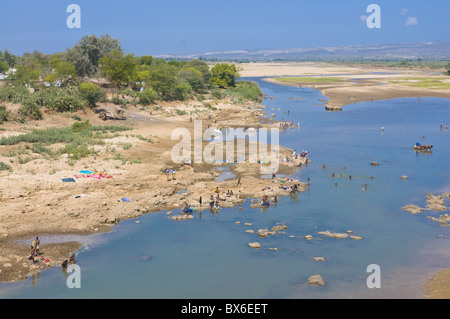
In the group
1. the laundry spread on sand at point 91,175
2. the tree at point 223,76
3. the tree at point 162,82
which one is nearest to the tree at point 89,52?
the tree at point 162,82

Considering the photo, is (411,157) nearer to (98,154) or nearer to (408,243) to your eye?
(408,243)

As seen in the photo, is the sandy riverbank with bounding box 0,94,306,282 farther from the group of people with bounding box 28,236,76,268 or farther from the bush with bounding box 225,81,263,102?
the bush with bounding box 225,81,263,102

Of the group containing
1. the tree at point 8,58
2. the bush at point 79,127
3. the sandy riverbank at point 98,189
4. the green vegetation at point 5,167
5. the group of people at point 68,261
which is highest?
the tree at point 8,58

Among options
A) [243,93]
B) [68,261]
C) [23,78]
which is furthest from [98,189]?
[243,93]

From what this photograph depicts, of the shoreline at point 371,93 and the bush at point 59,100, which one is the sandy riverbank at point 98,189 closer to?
the bush at point 59,100

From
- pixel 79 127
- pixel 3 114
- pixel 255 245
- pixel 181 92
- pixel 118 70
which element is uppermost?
pixel 118 70

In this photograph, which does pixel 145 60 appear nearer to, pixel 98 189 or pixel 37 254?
pixel 98 189

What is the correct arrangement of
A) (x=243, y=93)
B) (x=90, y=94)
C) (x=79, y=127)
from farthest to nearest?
(x=243, y=93), (x=90, y=94), (x=79, y=127)
